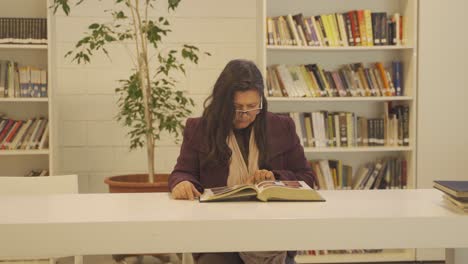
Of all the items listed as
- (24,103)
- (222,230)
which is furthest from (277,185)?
(24,103)

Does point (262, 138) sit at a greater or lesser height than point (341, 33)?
lesser

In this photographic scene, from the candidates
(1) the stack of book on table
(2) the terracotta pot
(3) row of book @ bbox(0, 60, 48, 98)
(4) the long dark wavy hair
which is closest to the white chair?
(4) the long dark wavy hair

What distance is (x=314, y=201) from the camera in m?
2.19

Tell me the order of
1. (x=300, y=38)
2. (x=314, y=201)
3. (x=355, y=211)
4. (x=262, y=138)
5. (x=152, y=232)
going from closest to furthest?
(x=152, y=232) → (x=355, y=211) → (x=314, y=201) → (x=262, y=138) → (x=300, y=38)

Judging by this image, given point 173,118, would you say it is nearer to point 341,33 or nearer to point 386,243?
point 341,33

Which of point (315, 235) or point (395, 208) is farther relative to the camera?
point (395, 208)

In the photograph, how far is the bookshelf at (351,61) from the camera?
14.2 ft

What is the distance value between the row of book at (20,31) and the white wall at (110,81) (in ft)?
0.63

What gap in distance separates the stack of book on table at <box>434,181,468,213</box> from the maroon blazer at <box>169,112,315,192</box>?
2.12 feet

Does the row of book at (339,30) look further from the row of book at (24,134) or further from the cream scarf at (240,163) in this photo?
the cream scarf at (240,163)

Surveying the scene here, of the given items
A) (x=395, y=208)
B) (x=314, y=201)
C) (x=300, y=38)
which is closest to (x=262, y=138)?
(x=314, y=201)

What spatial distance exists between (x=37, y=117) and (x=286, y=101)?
1.70 metres

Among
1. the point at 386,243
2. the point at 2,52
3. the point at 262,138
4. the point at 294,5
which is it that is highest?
the point at 294,5

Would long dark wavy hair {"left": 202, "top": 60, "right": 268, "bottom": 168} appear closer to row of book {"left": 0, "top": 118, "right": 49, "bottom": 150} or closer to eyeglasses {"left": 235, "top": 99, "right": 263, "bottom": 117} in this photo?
eyeglasses {"left": 235, "top": 99, "right": 263, "bottom": 117}
